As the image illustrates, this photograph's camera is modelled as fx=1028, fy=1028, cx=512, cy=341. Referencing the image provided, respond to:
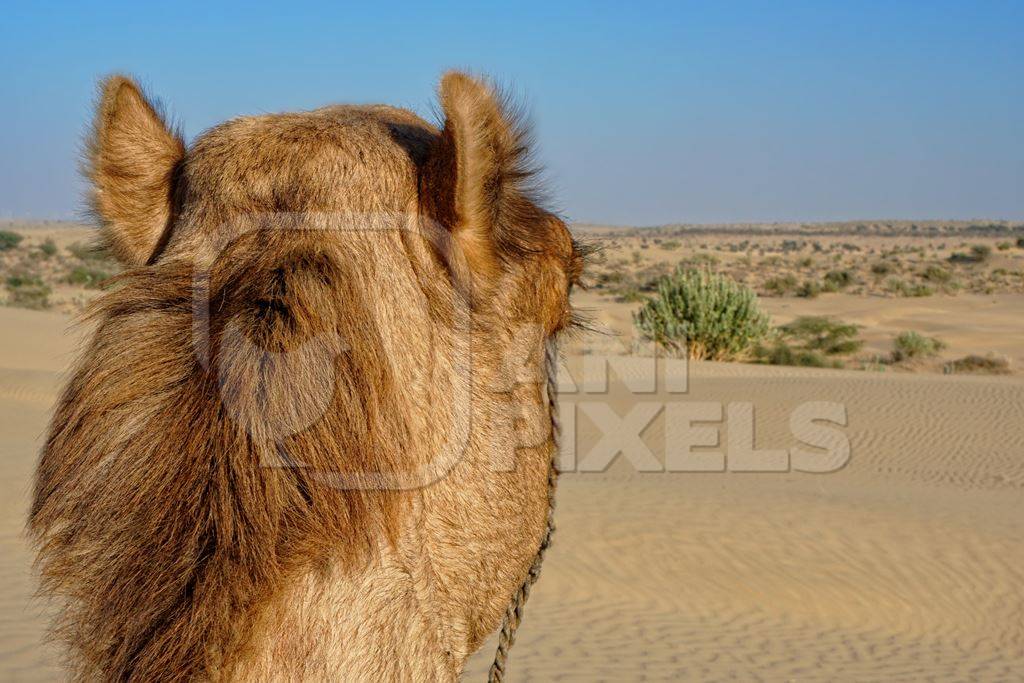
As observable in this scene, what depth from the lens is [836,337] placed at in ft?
97.3

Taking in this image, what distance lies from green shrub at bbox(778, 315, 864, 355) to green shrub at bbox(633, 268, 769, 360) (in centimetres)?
359

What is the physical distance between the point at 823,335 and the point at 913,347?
3045 mm

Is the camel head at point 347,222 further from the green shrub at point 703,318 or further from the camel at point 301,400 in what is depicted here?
the green shrub at point 703,318

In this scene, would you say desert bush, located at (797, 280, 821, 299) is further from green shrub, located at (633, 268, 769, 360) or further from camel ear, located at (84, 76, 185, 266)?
camel ear, located at (84, 76, 185, 266)

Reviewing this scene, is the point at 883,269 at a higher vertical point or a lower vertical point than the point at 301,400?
lower

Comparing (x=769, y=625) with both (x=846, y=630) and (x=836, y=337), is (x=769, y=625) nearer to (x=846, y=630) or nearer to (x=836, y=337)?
(x=846, y=630)

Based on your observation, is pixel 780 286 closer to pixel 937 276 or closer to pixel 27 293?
pixel 937 276

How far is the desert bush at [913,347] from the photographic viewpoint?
27406 millimetres

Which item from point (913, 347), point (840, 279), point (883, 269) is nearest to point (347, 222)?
point (913, 347)

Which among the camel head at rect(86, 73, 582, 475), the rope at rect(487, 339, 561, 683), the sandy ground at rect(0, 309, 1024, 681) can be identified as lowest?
the sandy ground at rect(0, 309, 1024, 681)

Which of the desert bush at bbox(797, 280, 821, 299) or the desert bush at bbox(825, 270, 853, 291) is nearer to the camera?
the desert bush at bbox(797, 280, 821, 299)

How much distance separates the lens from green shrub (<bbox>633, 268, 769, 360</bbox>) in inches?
967

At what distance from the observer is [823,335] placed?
30031 mm

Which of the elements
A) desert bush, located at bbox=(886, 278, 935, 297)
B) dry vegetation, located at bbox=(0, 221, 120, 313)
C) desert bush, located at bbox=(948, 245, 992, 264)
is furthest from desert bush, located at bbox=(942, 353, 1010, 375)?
desert bush, located at bbox=(948, 245, 992, 264)
